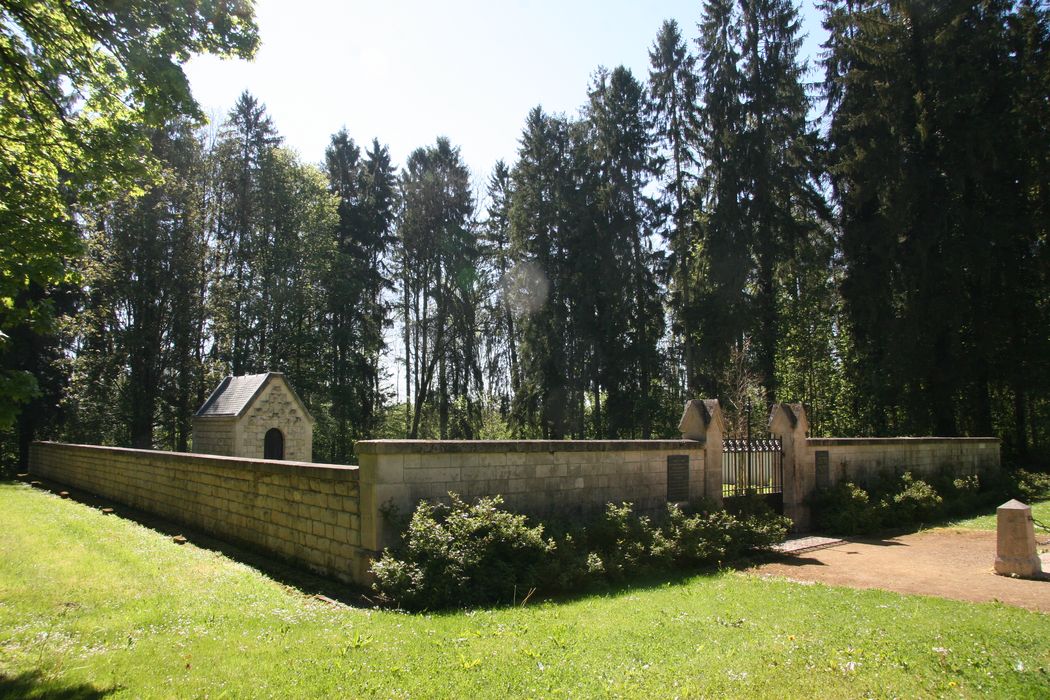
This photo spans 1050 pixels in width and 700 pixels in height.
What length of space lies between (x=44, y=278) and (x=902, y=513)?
16019 millimetres

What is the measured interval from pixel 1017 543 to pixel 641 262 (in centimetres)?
2197

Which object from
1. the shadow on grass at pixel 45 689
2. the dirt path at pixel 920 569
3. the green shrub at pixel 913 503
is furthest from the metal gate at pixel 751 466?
the shadow on grass at pixel 45 689

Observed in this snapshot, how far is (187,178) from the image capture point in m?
29.0

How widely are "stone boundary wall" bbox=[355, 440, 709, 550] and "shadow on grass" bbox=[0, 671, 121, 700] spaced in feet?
10.6

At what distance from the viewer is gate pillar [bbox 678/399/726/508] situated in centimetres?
1162

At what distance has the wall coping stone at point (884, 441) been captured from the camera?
1412 cm

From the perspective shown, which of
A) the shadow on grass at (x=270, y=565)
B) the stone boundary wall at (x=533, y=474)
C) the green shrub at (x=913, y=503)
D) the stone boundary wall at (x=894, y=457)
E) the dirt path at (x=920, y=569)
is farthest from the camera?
the stone boundary wall at (x=894, y=457)

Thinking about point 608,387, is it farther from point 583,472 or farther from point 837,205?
point 583,472

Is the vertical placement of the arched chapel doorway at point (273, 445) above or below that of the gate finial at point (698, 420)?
below

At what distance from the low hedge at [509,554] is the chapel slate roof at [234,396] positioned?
12617 mm

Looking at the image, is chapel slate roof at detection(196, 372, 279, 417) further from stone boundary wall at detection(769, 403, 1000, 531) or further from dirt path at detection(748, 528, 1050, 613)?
dirt path at detection(748, 528, 1050, 613)

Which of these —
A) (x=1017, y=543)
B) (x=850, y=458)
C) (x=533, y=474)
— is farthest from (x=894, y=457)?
(x=533, y=474)

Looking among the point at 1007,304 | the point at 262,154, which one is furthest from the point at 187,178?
→ the point at 1007,304

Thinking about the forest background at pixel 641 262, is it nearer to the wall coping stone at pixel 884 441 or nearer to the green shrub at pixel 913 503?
the wall coping stone at pixel 884 441
